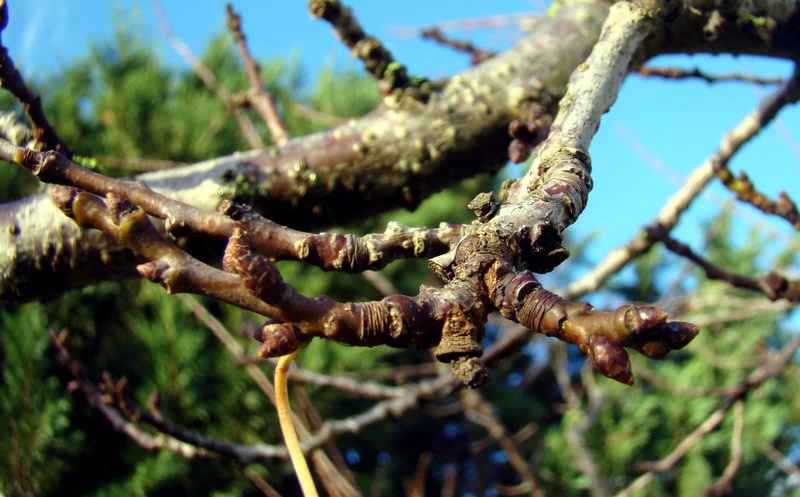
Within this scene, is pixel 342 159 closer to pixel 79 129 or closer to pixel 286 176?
pixel 286 176

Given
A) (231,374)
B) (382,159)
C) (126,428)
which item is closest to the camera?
(382,159)

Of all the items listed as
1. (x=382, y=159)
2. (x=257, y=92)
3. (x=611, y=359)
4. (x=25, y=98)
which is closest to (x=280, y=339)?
(x=611, y=359)

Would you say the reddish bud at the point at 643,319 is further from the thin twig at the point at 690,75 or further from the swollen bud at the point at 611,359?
the thin twig at the point at 690,75

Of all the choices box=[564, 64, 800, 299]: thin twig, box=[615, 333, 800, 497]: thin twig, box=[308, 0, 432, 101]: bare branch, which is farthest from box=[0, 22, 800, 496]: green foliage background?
box=[308, 0, 432, 101]: bare branch

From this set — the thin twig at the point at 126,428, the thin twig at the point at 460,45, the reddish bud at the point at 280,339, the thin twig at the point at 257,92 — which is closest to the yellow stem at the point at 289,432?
the reddish bud at the point at 280,339

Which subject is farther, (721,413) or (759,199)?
(721,413)

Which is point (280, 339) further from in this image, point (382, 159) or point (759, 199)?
point (759, 199)
